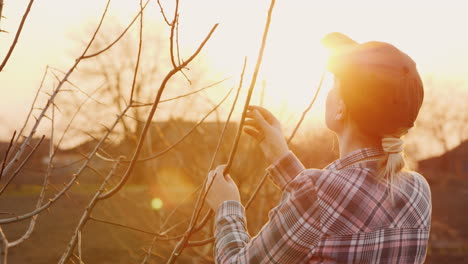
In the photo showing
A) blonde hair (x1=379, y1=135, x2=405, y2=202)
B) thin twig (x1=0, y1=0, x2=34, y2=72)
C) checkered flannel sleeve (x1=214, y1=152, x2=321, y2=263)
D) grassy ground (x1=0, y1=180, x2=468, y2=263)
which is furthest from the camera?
grassy ground (x1=0, y1=180, x2=468, y2=263)

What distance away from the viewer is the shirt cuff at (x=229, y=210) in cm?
146

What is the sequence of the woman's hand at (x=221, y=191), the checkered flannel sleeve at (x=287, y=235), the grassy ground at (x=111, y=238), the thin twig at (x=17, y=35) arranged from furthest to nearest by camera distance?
the grassy ground at (x=111, y=238) → the woman's hand at (x=221, y=191) → the checkered flannel sleeve at (x=287, y=235) → the thin twig at (x=17, y=35)

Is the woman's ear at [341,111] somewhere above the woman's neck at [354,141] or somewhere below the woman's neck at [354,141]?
above

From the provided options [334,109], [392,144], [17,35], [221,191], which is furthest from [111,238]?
[17,35]

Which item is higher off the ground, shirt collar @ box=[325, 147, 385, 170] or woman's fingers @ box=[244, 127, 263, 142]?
woman's fingers @ box=[244, 127, 263, 142]

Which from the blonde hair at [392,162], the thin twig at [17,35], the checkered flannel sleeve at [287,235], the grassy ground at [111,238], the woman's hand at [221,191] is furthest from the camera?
the grassy ground at [111,238]

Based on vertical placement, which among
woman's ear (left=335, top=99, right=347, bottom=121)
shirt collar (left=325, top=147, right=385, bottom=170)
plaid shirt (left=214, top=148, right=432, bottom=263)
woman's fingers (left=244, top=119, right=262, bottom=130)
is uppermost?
woman's fingers (left=244, top=119, right=262, bottom=130)

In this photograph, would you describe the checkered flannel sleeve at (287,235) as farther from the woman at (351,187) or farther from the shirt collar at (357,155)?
the shirt collar at (357,155)

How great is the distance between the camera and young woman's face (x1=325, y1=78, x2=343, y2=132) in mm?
1519

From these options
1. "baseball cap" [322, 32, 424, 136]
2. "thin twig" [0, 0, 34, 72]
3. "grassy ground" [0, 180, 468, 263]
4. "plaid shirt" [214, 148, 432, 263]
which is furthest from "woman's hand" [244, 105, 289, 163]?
"grassy ground" [0, 180, 468, 263]

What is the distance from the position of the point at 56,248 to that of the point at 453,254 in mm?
13486

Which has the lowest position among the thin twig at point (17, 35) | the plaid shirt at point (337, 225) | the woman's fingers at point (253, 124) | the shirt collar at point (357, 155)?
the plaid shirt at point (337, 225)

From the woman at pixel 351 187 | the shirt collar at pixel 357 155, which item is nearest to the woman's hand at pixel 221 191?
the woman at pixel 351 187

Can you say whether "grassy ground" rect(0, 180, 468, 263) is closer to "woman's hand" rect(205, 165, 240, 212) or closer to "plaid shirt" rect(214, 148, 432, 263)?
"woman's hand" rect(205, 165, 240, 212)
